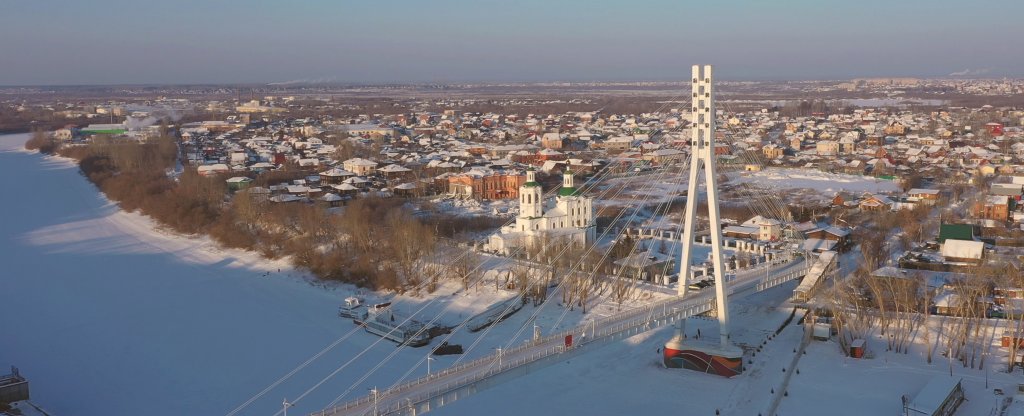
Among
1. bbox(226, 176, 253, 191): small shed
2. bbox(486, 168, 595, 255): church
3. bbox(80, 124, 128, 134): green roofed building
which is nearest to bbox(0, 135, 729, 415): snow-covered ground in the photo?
bbox(486, 168, 595, 255): church

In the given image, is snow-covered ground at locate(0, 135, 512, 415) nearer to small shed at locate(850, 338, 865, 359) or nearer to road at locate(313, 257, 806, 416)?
road at locate(313, 257, 806, 416)

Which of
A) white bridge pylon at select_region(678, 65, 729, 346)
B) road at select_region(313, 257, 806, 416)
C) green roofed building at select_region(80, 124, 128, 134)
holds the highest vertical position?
white bridge pylon at select_region(678, 65, 729, 346)

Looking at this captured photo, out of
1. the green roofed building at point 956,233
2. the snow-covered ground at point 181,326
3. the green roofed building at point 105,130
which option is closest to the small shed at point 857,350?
the snow-covered ground at point 181,326

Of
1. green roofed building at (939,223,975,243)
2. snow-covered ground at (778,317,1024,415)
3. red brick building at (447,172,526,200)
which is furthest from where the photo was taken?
red brick building at (447,172,526,200)

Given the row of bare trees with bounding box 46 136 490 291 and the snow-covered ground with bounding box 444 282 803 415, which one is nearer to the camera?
the snow-covered ground with bounding box 444 282 803 415

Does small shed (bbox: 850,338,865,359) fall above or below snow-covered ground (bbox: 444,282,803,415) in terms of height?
above

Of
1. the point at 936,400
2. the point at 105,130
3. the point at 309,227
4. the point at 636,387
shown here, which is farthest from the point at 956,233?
the point at 105,130

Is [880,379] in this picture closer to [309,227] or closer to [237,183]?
[309,227]

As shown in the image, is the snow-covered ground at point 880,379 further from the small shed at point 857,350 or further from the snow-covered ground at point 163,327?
the snow-covered ground at point 163,327
